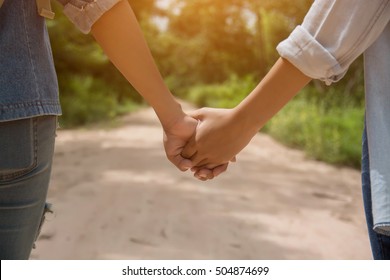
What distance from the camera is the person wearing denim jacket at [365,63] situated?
1.15m

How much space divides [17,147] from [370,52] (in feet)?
2.52

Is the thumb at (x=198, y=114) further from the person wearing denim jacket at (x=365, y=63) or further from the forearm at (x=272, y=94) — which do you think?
the person wearing denim jacket at (x=365, y=63)

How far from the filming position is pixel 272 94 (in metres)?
1.49

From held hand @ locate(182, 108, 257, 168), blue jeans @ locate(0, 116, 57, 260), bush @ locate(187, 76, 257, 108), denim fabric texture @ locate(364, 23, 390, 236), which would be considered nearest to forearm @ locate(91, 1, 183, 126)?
held hand @ locate(182, 108, 257, 168)

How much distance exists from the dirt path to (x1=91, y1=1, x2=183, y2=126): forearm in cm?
215

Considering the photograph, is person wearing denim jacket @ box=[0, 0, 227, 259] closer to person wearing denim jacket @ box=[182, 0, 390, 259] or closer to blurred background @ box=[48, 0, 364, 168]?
person wearing denim jacket @ box=[182, 0, 390, 259]

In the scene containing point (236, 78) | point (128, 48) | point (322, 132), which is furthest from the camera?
point (236, 78)

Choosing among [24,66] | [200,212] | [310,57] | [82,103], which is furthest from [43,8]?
[82,103]

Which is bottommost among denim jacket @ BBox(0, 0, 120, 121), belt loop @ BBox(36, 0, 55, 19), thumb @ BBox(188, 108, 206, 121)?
thumb @ BBox(188, 108, 206, 121)

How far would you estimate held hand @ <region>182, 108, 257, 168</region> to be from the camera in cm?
175

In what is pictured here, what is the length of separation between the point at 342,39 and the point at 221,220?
3434mm

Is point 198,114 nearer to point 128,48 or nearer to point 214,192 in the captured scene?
point 128,48
